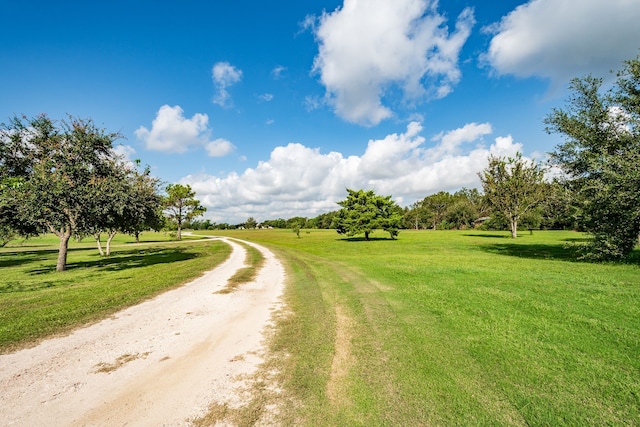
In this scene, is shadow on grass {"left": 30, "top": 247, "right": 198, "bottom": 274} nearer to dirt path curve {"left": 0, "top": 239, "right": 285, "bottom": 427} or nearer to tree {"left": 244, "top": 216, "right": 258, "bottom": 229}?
dirt path curve {"left": 0, "top": 239, "right": 285, "bottom": 427}

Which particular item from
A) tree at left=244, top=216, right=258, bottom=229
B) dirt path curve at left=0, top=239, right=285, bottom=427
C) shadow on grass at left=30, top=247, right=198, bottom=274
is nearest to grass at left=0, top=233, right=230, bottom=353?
dirt path curve at left=0, top=239, right=285, bottom=427

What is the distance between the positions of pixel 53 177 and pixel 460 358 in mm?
22508

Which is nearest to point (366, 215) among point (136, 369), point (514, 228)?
point (514, 228)

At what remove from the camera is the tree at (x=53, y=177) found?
54.6ft

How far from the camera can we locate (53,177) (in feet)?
55.9

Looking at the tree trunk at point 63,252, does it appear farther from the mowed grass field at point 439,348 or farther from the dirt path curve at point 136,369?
the dirt path curve at point 136,369

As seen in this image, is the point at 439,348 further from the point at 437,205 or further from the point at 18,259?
the point at 437,205

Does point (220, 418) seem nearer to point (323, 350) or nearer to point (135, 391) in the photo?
point (135, 391)

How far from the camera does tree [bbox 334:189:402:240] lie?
48719 millimetres

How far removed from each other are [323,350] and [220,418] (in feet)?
8.31

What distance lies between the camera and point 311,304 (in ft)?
31.4

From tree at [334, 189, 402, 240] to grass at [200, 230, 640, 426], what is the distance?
3778 centimetres

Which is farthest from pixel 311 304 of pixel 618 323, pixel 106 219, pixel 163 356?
pixel 106 219

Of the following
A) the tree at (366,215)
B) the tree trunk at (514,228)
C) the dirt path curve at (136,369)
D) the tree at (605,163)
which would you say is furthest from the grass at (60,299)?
the tree trunk at (514,228)
